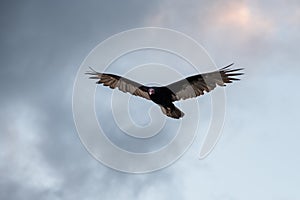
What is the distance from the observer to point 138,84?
Result: 46125 millimetres

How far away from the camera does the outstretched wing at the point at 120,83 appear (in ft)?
152

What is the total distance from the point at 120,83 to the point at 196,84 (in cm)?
573

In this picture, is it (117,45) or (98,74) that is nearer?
(117,45)

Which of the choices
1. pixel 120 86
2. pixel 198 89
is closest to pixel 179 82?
pixel 198 89

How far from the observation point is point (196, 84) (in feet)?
149

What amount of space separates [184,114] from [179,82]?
2.52m

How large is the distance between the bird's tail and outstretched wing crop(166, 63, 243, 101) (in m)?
1.08

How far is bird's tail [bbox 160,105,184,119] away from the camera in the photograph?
44031 mm

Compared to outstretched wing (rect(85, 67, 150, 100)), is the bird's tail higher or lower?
lower

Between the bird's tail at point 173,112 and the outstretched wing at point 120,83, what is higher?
the outstretched wing at point 120,83

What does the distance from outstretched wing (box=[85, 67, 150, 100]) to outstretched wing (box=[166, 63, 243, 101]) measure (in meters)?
2.25

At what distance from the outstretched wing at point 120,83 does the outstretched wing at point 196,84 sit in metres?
2.25

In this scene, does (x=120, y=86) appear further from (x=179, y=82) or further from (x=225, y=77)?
(x=225, y=77)

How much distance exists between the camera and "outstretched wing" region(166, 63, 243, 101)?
4469 cm
